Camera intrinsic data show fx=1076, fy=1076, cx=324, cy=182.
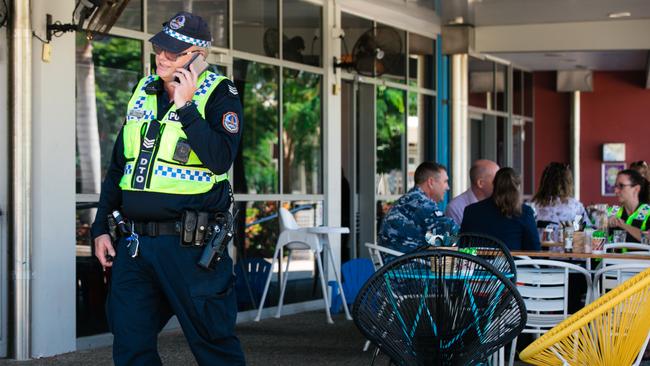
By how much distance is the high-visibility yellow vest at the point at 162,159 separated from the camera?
12.0ft

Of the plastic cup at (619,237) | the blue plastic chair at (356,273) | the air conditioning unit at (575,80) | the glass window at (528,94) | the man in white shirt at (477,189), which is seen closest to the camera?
the blue plastic chair at (356,273)

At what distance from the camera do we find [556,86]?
17.6 m

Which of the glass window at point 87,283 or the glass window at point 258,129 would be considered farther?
the glass window at point 258,129

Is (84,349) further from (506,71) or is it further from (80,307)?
(506,71)

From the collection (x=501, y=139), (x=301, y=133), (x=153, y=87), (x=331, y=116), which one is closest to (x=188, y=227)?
(x=153, y=87)

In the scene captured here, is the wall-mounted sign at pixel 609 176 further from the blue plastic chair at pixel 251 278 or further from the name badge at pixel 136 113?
the name badge at pixel 136 113

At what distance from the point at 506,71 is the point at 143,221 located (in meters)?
12.9

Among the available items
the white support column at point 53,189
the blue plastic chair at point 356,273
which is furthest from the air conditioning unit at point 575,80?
the white support column at point 53,189

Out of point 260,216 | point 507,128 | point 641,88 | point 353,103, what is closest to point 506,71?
point 507,128

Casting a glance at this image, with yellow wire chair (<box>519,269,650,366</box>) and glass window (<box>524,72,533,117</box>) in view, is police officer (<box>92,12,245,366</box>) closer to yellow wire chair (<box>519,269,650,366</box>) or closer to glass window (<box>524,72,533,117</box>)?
yellow wire chair (<box>519,269,650,366</box>)

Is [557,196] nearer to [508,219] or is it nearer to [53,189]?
[508,219]

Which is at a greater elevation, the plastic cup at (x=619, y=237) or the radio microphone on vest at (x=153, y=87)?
the radio microphone on vest at (x=153, y=87)

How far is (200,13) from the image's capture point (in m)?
8.37

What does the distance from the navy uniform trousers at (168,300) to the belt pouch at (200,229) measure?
0.03m
